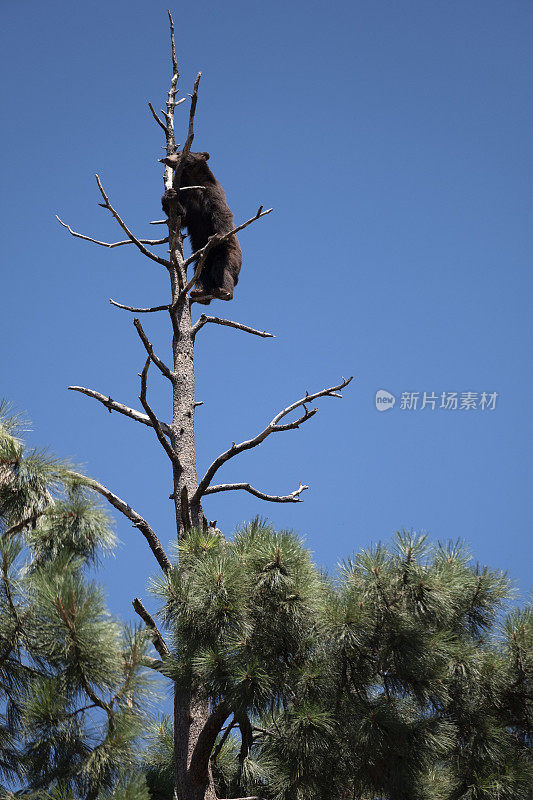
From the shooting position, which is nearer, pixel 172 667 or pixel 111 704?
pixel 111 704

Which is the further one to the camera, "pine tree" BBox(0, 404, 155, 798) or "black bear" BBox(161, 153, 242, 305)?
"black bear" BBox(161, 153, 242, 305)

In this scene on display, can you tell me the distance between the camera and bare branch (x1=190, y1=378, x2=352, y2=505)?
3465mm

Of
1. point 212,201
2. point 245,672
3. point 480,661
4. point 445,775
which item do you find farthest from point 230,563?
point 212,201

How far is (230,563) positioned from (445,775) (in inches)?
50.4

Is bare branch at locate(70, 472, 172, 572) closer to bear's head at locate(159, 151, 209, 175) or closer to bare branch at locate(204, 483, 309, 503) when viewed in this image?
bare branch at locate(204, 483, 309, 503)

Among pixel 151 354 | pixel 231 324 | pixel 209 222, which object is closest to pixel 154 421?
pixel 151 354

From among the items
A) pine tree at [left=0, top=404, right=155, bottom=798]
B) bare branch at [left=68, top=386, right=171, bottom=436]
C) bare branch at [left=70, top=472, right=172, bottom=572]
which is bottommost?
pine tree at [left=0, top=404, right=155, bottom=798]

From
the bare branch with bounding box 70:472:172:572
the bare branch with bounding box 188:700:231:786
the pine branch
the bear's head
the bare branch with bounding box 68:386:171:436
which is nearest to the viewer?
the pine branch

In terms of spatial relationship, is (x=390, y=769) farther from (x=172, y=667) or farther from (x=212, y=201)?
(x=212, y=201)

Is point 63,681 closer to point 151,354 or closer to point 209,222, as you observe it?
point 151,354

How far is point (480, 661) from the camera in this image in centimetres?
291

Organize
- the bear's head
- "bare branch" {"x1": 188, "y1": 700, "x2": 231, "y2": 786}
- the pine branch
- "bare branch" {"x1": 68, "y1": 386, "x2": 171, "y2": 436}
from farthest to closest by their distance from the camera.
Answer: the bear's head
"bare branch" {"x1": 68, "y1": 386, "x2": 171, "y2": 436}
"bare branch" {"x1": 188, "y1": 700, "x2": 231, "y2": 786}
the pine branch

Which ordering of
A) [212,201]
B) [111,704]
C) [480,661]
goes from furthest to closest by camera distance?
[212,201] → [480,661] → [111,704]

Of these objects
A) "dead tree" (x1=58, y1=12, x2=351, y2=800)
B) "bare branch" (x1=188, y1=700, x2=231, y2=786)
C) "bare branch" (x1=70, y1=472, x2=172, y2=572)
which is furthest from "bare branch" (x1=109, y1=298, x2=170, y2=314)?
"bare branch" (x1=188, y1=700, x2=231, y2=786)
